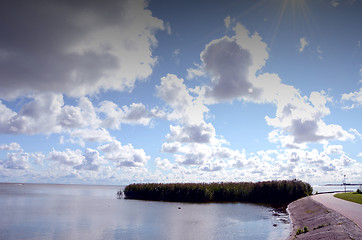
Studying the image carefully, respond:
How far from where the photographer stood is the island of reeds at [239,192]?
67.4 m

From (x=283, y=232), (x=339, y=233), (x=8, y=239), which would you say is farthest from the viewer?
(x=283, y=232)

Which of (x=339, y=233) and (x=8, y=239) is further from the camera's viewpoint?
(x=8, y=239)

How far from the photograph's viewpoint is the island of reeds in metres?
67.4

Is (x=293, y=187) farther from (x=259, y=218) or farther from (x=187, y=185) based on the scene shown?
(x=259, y=218)

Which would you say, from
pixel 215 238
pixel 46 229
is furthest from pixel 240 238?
pixel 46 229

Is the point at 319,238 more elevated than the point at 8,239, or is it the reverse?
the point at 319,238

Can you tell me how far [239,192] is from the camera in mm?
69188

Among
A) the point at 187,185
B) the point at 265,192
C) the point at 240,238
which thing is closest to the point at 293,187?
the point at 265,192

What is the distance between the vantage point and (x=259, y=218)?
3928 cm

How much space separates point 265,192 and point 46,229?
52.0 metres

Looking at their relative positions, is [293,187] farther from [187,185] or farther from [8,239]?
[8,239]

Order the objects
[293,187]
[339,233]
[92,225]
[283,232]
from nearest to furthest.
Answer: [339,233]
[283,232]
[92,225]
[293,187]

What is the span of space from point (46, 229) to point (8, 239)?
5.39m

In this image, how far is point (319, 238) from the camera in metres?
20.5
